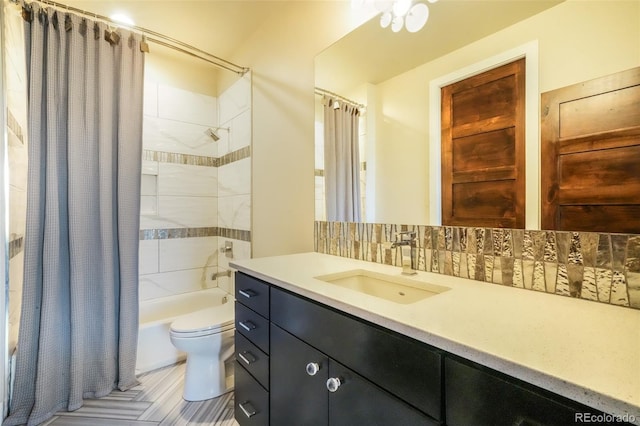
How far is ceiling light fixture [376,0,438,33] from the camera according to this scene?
124 cm

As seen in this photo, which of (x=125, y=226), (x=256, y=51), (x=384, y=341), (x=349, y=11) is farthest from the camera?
(x=256, y=51)

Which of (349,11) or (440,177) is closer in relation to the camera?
(440,177)

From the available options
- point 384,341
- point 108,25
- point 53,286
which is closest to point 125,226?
point 53,286

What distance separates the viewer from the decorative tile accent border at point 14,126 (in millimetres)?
1473

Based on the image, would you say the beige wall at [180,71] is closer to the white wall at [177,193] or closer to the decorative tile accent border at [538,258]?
the white wall at [177,193]

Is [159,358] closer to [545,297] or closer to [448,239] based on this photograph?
[448,239]

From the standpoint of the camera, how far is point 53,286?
1.61 meters

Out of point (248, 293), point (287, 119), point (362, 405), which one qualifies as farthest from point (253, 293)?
point (287, 119)

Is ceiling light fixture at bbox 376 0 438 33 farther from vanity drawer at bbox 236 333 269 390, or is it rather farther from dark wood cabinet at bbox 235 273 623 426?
vanity drawer at bbox 236 333 269 390

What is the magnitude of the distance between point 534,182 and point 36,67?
8.16 feet

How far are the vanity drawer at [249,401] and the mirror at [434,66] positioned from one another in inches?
36.5

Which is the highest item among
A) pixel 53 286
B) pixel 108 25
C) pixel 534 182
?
pixel 108 25

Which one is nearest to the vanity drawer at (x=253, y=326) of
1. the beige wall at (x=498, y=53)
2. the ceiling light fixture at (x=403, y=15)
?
the beige wall at (x=498, y=53)

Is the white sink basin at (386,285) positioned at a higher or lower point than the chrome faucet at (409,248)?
lower
